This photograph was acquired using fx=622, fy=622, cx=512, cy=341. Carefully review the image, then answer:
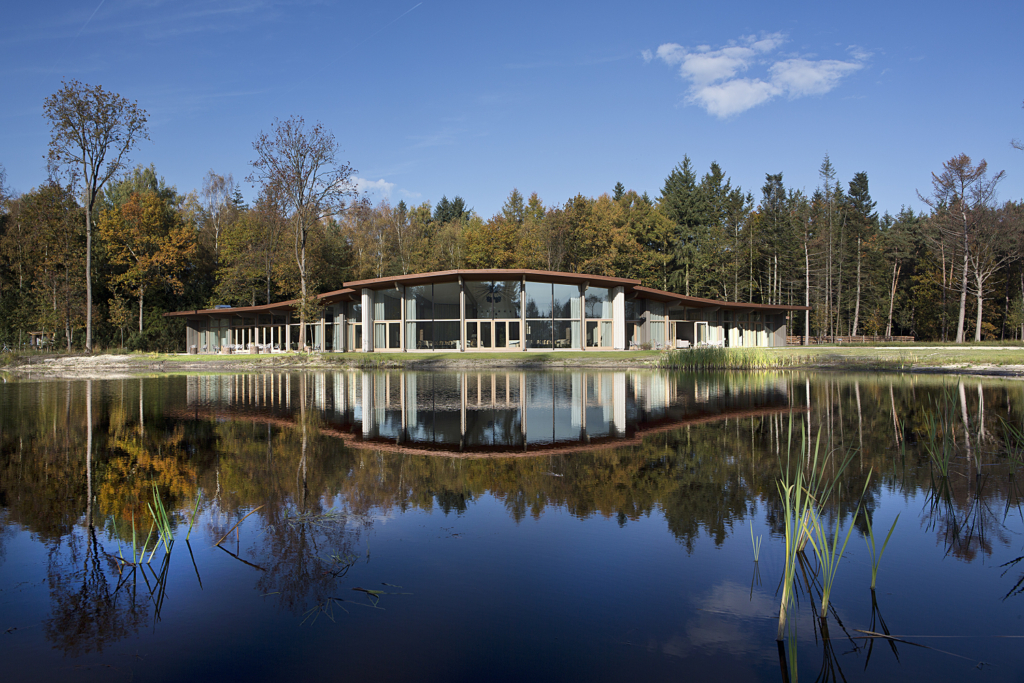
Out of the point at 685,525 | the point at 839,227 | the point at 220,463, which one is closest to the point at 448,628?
the point at 685,525

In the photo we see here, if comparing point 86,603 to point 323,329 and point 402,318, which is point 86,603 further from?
point 323,329

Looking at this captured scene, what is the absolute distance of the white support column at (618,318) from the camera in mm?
40594

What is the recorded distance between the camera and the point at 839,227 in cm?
6281

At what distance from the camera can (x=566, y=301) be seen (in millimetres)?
40219

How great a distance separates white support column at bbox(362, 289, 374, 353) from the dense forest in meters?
4.60

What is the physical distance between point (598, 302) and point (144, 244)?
3588 cm

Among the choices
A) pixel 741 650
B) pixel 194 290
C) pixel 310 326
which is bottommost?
pixel 741 650

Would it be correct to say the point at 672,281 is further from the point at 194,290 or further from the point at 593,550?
the point at 593,550

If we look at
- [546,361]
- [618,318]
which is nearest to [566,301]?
[618,318]

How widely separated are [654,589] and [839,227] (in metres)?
68.4

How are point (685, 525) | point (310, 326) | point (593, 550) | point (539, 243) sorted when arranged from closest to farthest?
point (593, 550), point (685, 525), point (310, 326), point (539, 243)

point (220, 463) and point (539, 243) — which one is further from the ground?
point (539, 243)

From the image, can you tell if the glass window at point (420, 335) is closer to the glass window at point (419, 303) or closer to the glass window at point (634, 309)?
the glass window at point (419, 303)

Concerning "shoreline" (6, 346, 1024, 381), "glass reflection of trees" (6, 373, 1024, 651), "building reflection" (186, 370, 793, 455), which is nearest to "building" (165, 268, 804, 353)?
"shoreline" (6, 346, 1024, 381)
